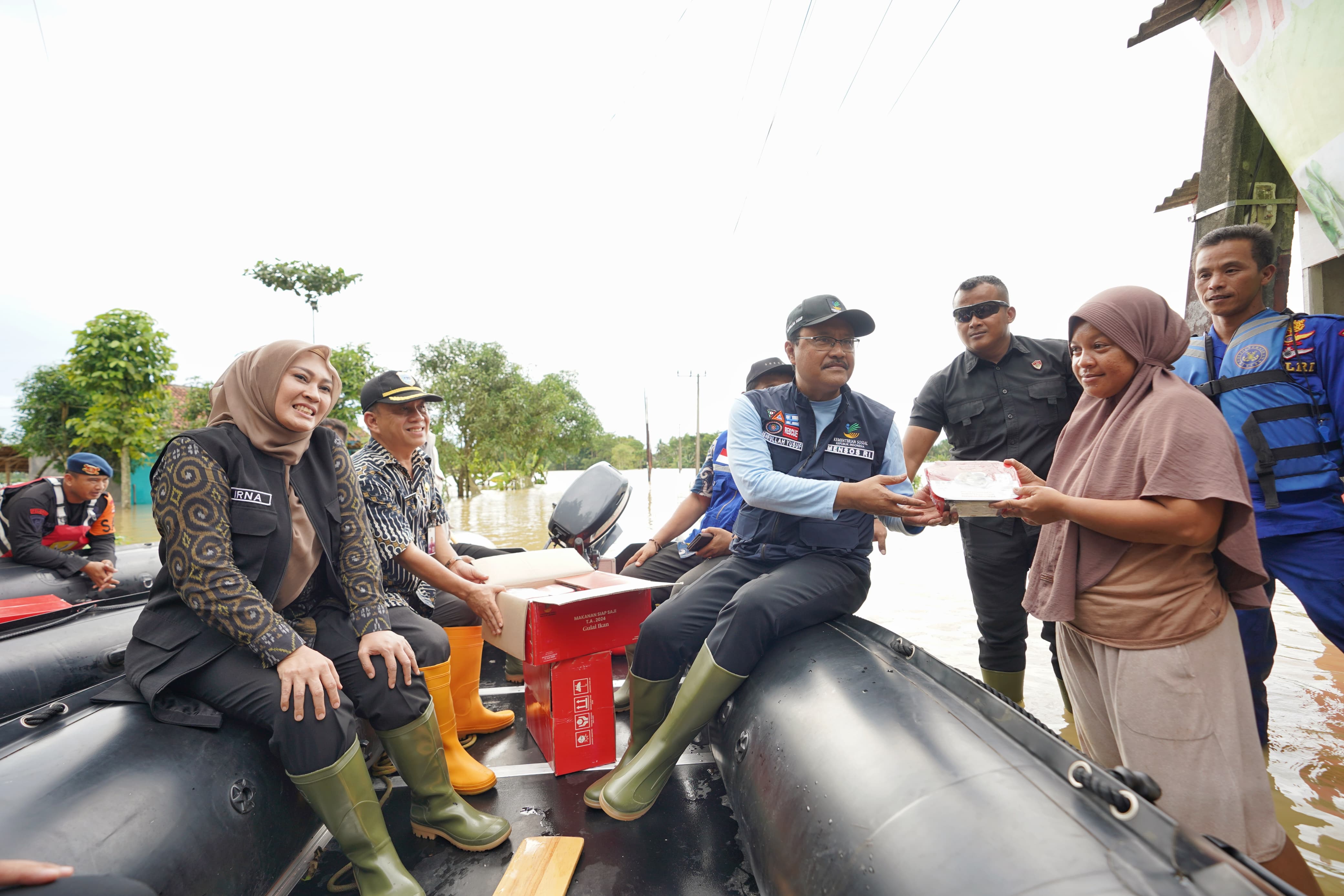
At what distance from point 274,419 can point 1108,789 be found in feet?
7.61

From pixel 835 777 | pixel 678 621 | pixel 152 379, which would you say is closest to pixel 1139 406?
pixel 835 777

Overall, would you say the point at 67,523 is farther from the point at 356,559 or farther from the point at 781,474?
the point at 781,474

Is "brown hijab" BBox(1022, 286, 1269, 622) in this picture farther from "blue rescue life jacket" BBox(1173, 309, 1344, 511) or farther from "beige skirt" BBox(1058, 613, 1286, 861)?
"blue rescue life jacket" BBox(1173, 309, 1344, 511)

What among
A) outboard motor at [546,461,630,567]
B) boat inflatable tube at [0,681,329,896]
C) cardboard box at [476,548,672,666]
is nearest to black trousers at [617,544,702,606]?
outboard motor at [546,461,630,567]

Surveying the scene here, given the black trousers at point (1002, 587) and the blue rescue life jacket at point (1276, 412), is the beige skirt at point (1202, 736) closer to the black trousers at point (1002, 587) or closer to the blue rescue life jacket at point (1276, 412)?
the blue rescue life jacket at point (1276, 412)

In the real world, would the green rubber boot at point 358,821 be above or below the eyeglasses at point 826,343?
below

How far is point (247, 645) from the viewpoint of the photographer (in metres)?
1.71

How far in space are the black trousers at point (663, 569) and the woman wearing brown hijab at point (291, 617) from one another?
161cm

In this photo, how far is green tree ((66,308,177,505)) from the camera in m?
8.82

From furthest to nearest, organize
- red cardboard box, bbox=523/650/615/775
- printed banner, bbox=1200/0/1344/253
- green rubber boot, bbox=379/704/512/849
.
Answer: printed banner, bbox=1200/0/1344/253 < red cardboard box, bbox=523/650/615/775 < green rubber boot, bbox=379/704/512/849

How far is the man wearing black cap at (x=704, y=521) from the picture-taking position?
3387 millimetres

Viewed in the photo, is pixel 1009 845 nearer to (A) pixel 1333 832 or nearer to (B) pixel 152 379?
(A) pixel 1333 832

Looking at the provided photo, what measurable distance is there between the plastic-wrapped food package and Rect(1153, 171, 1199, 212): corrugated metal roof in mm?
5433

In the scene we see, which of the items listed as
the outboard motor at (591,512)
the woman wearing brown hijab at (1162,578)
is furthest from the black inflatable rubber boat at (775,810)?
the outboard motor at (591,512)
